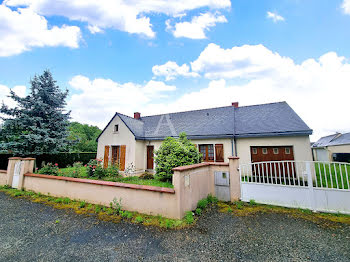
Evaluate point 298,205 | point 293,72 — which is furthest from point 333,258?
point 293,72

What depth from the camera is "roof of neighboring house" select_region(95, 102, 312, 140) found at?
8.88 meters

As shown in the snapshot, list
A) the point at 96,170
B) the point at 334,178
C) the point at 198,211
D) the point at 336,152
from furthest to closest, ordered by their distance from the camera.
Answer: the point at 336,152, the point at 96,170, the point at 334,178, the point at 198,211

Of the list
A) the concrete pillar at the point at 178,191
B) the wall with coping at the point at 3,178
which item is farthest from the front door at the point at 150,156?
the wall with coping at the point at 3,178

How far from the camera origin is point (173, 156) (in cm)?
764

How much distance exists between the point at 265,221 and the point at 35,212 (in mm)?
7226

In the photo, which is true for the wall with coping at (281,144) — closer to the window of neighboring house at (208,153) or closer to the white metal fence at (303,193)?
the window of neighboring house at (208,153)

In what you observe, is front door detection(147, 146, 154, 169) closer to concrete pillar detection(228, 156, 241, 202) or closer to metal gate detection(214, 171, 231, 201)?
metal gate detection(214, 171, 231, 201)

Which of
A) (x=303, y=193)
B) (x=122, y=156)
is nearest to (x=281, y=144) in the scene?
(x=303, y=193)

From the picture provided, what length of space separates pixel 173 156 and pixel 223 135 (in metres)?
3.91

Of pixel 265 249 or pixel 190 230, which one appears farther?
pixel 190 230

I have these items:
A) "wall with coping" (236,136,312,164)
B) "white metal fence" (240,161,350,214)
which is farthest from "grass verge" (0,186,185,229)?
"wall with coping" (236,136,312,164)

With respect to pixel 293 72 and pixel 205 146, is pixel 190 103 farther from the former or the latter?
pixel 293 72

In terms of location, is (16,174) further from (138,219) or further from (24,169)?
(138,219)

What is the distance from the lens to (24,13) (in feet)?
20.7
